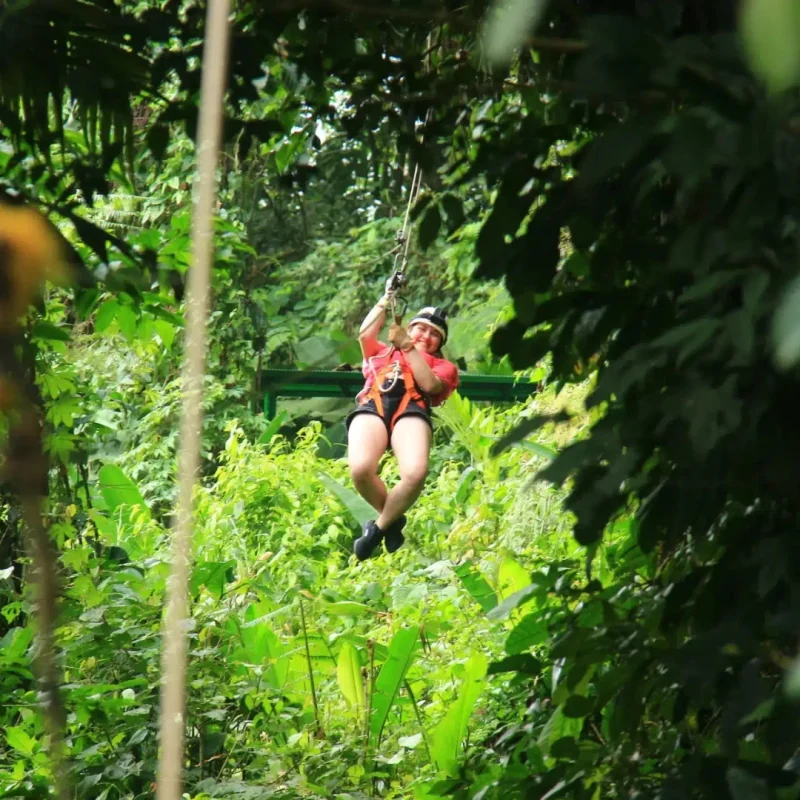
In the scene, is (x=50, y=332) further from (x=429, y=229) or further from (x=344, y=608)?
(x=344, y=608)

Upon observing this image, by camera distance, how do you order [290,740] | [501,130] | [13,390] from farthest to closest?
1. [290,740]
2. [501,130]
3. [13,390]

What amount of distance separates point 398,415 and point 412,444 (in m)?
0.14

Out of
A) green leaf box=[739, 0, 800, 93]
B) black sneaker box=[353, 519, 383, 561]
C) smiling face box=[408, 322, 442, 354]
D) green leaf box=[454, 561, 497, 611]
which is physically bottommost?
green leaf box=[739, 0, 800, 93]

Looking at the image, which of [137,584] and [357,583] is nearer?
[137,584]

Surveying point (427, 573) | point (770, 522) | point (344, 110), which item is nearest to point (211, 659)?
point (427, 573)

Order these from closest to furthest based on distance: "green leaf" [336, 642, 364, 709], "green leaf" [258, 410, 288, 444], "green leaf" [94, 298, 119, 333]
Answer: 1. "green leaf" [94, 298, 119, 333]
2. "green leaf" [336, 642, 364, 709]
3. "green leaf" [258, 410, 288, 444]

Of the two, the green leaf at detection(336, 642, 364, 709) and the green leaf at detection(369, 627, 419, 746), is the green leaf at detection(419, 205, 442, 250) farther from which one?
the green leaf at detection(336, 642, 364, 709)

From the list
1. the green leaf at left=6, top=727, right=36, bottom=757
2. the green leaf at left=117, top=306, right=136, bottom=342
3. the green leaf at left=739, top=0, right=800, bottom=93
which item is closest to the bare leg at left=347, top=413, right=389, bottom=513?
the green leaf at left=6, top=727, right=36, bottom=757

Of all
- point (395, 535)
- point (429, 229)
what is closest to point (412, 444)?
point (395, 535)

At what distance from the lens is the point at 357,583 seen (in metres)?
5.78

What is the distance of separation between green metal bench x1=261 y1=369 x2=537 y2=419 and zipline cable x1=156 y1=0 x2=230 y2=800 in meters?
5.13

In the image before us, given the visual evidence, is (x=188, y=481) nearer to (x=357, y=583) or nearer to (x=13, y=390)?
(x=13, y=390)

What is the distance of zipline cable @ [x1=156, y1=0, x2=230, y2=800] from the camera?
1.71 ft

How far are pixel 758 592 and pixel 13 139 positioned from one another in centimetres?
120
